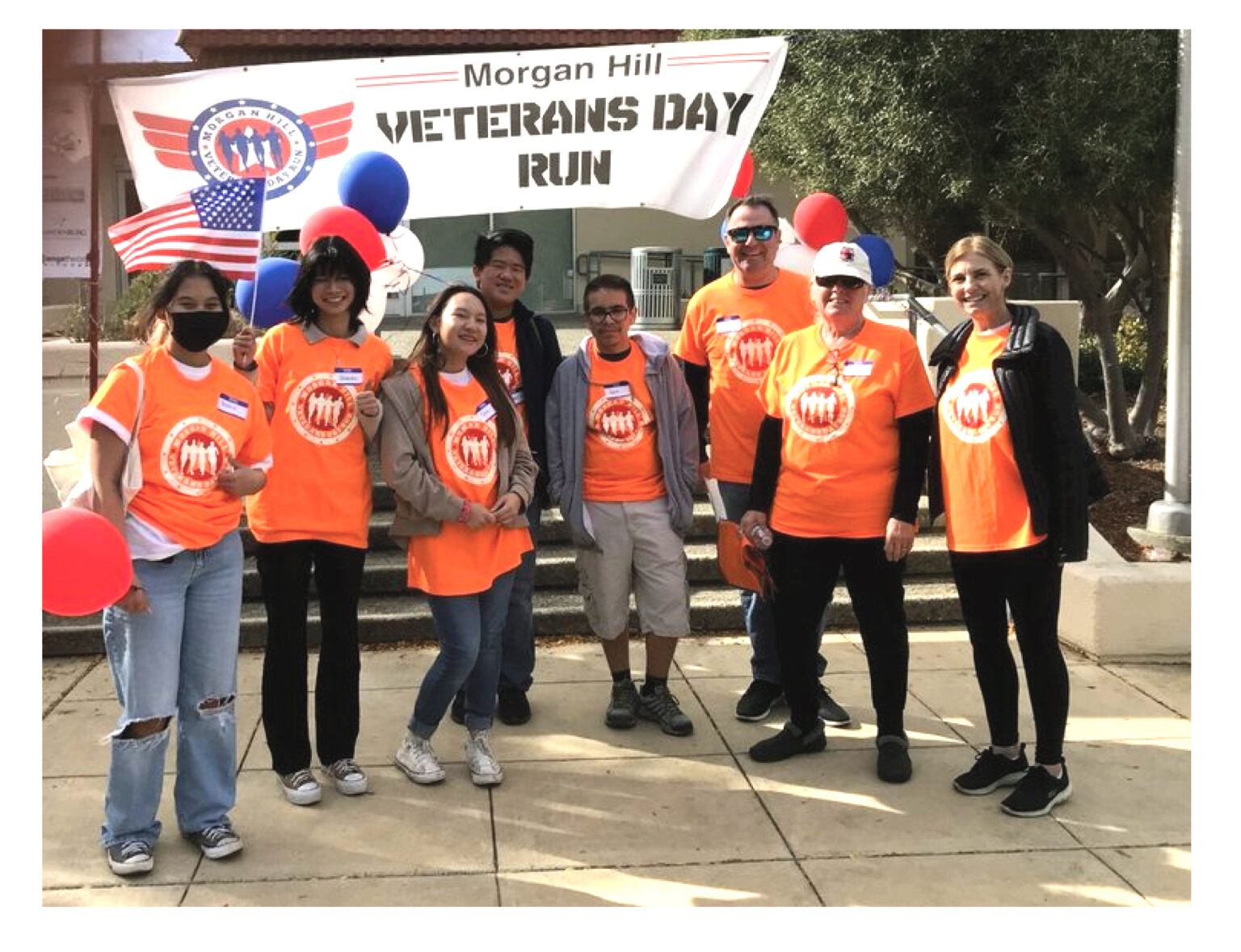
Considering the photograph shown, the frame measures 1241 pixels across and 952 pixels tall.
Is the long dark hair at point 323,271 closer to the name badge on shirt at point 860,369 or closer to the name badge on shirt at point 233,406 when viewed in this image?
the name badge on shirt at point 233,406

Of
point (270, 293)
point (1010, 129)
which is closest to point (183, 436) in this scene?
point (270, 293)

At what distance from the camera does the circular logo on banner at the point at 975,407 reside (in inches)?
158

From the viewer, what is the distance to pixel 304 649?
13.7ft

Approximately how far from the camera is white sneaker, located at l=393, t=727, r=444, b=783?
A: 4387mm

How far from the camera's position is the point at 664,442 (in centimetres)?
474

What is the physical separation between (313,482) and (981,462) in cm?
228

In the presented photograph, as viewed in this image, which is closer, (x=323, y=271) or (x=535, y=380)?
(x=323, y=271)

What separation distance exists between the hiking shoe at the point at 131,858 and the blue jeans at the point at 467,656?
3.54 feet

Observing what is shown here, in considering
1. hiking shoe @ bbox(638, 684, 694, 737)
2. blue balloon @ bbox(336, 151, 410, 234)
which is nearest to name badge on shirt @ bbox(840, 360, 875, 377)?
hiking shoe @ bbox(638, 684, 694, 737)

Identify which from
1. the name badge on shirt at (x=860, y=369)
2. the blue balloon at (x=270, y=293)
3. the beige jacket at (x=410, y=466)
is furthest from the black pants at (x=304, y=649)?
the name badge on shirt at (x=860, y=369)

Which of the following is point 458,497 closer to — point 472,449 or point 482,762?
point 472,449

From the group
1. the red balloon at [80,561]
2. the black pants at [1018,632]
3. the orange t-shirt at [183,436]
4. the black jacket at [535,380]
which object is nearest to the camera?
the red balloon at [80,561]
